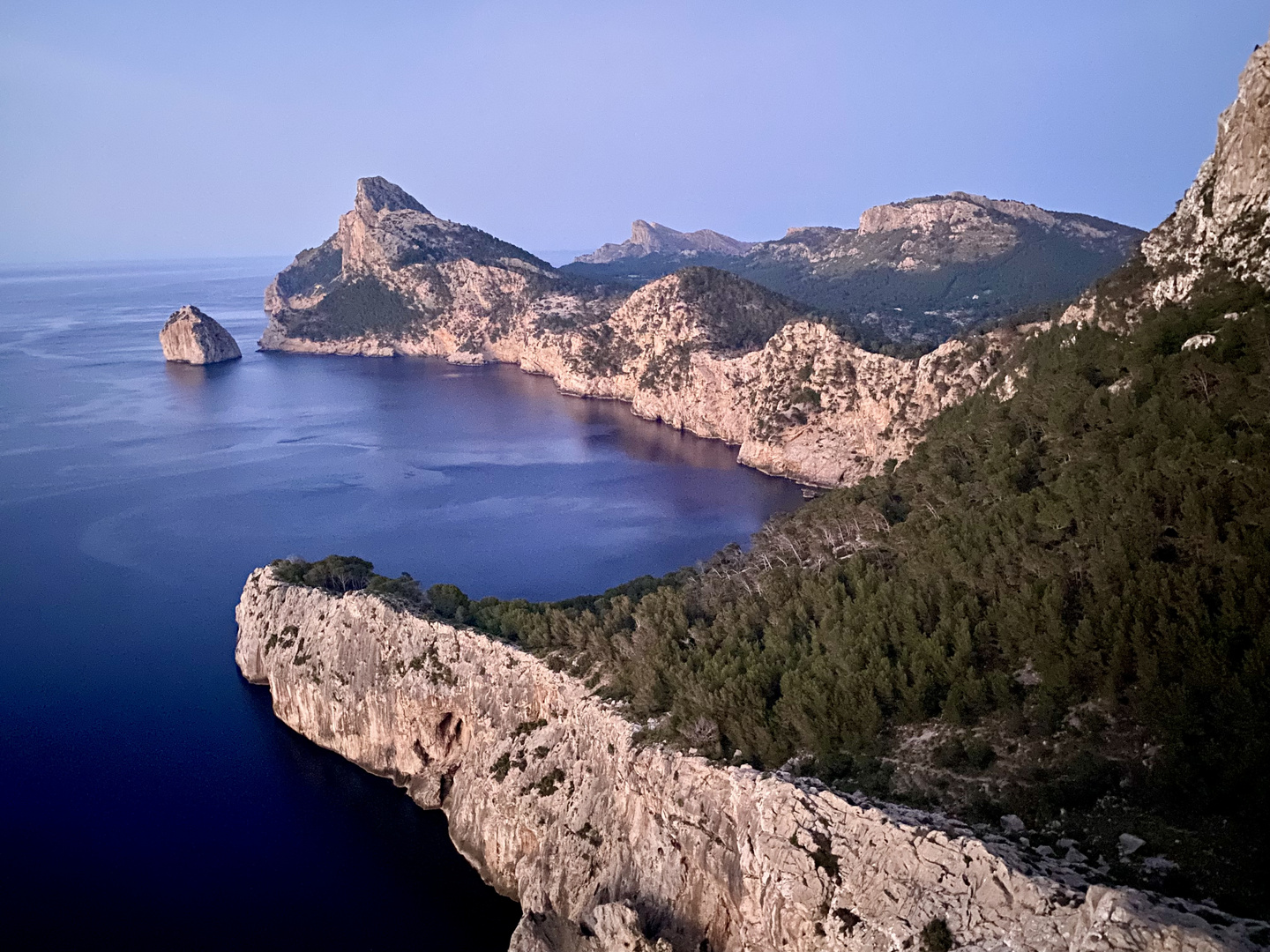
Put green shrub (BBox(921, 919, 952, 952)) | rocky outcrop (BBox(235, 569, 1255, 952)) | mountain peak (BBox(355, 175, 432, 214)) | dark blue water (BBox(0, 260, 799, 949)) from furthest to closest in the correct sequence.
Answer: mountain peak (BBox(355, 175, 432, 214)), dark blue water (BBox(0, 260, 799, 949)), green shrub (BBox(921, 919, 952, 952)), rocky outcrop (BBox(235, 569, 1255, 952))

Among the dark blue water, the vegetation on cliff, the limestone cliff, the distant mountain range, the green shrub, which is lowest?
the dark blue water

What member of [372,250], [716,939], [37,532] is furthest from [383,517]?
[372,250]

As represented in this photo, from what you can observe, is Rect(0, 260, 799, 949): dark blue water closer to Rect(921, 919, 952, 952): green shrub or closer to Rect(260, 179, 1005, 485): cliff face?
Rect(260, 179, 1005, 485): cliff face

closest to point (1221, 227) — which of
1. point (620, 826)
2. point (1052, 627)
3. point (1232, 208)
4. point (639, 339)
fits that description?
point (1232, 208)

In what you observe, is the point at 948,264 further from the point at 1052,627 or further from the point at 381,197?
the point at 1052,627

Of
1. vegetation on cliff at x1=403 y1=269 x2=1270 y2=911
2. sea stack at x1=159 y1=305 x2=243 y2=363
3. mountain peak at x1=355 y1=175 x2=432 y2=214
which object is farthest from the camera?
mountain peak at x1=355 y1=175 x2=432 y2=214

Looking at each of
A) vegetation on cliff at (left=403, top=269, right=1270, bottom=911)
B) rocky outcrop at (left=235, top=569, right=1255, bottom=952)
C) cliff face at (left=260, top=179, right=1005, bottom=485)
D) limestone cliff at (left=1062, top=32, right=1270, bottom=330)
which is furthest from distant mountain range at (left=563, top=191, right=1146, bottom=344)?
rocky outcrop at (left=235, top=569, right=1255, bottom=952)

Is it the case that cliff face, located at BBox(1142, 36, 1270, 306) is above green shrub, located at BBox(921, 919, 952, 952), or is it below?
above

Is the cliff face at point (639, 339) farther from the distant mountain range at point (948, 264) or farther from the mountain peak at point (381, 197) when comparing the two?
the distant mountain range at point (948, 264)
